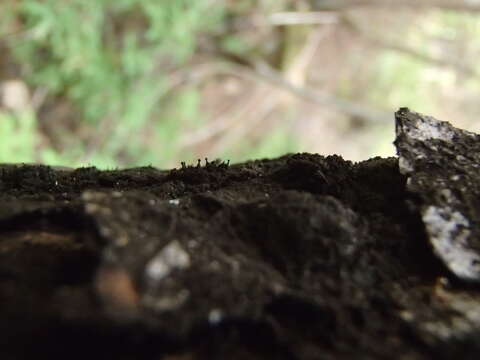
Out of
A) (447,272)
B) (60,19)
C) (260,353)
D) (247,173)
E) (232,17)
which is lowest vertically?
(260,353)

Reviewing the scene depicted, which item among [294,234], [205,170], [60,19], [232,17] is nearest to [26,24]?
[60,19]

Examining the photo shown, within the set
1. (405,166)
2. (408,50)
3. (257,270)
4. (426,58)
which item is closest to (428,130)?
(405,166)

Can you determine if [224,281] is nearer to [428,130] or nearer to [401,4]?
[428,130]

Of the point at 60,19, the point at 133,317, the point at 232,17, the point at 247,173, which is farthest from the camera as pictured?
the point at 232,17

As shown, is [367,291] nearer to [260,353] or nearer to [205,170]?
[260,353]

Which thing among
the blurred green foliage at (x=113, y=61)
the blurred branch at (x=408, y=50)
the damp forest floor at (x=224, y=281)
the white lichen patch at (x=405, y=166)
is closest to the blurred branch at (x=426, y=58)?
the blurred branch at (x=408, y=50)

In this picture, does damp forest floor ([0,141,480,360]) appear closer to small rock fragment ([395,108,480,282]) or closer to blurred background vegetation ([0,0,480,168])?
small rock fragment ([395,108,480,282])
